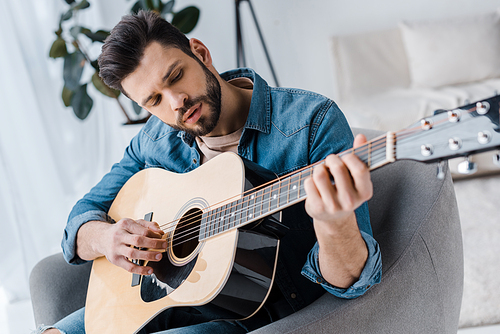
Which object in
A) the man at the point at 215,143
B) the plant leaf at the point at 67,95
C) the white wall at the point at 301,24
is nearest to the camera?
the man at the point at 215,143

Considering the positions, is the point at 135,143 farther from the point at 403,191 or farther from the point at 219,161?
the point at 403,191

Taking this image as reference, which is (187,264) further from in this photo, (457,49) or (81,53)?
(457,49)

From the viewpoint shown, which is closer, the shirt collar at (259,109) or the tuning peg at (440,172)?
the tuning peg at (440,172)

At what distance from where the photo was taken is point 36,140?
238 cm

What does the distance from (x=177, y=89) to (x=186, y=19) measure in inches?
53.2

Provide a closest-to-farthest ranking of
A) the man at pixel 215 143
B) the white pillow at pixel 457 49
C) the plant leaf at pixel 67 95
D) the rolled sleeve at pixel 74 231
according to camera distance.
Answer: the man at pixel 215 143 < the rolled sleeve at pixel 74 231 < the plant leaf at pixel 67 95 < the white pillow at pixel 457 49

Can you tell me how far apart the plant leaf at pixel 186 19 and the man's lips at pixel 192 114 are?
4.31 ft

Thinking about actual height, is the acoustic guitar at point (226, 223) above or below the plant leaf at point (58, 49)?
below

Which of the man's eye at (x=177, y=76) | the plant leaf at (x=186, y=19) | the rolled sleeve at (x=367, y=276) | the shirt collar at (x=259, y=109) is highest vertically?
the plant leaf at (x=186, y=19)

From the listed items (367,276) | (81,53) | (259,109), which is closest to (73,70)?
(81,53)

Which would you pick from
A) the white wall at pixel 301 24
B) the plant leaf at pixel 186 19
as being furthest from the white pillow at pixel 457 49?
the plant leaf at pixel 186 19

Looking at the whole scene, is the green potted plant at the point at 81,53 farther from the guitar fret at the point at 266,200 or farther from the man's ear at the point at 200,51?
the guitar fret at the point at 266,200

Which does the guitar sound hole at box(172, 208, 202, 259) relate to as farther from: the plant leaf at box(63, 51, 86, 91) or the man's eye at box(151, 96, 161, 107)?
the plant leaf at box(63, 51, 86, 91)

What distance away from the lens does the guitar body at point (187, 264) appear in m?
0.79
